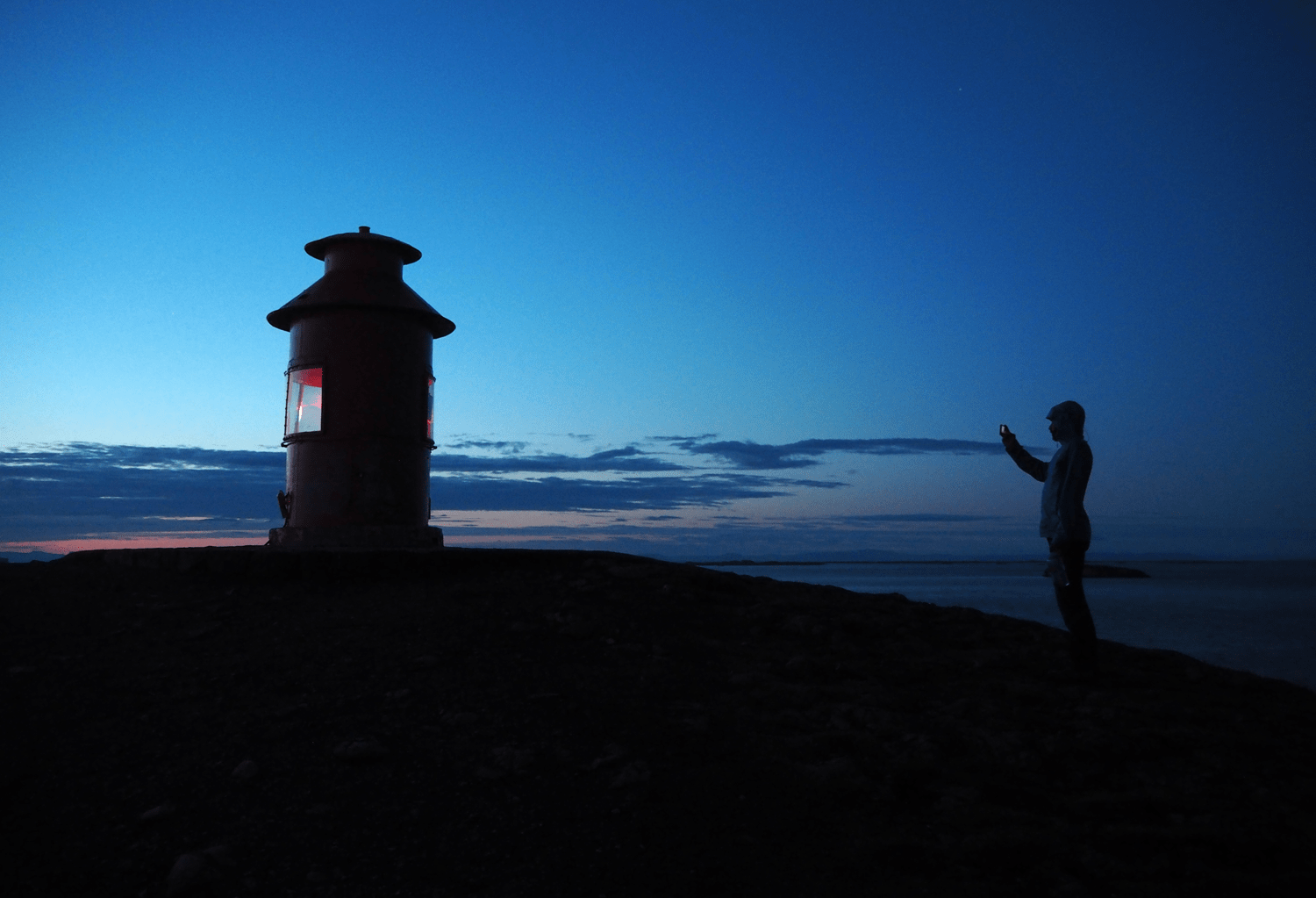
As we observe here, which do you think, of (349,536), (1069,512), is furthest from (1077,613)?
(349,536)

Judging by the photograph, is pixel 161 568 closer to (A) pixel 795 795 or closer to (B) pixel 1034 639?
(A) pixel 795 795

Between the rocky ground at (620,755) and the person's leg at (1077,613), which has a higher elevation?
the person's leg at (1077,613)

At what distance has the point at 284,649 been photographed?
7.60 meters

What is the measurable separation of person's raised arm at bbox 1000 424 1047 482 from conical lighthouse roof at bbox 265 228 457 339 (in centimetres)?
887

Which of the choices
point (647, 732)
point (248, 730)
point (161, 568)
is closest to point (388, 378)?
point (161, 568)

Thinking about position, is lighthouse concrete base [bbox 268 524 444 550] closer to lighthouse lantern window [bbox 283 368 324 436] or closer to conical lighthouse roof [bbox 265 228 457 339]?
lighthouse lantern window [bbox 283 368 324 436]

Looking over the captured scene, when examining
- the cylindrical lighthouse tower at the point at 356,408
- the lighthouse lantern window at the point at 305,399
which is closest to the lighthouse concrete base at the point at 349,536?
the cylindrical lighthouse tower at the point at 356,408

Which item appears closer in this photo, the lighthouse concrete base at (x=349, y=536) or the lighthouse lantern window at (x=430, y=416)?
the lighthouse concrete base at (x=349, y=536)

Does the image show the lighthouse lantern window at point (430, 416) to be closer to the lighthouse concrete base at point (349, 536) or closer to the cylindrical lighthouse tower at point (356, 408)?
the cylindrical lighthouse tower at point (356, 408)

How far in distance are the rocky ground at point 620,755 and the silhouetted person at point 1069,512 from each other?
450mm

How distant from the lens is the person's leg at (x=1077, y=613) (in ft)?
23.6

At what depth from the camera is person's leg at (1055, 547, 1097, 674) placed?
23.6 ft

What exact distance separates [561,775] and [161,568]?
313 inches

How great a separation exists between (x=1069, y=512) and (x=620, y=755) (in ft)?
14.6
